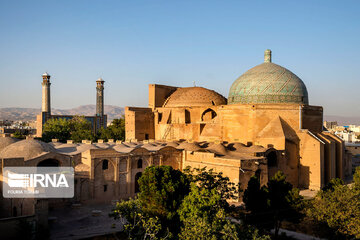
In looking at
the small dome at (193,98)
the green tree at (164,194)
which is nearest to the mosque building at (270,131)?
the small dome at (193,98)

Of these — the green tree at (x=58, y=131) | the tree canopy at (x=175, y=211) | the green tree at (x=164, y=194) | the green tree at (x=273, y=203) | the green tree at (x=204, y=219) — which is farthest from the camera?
→ the green tree at (x=58, y=131)

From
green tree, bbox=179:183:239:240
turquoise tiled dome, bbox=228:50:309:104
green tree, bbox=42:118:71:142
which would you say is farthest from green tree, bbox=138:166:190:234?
green tree, bbox=42:118:71:142

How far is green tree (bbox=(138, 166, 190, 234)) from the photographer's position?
12.6m

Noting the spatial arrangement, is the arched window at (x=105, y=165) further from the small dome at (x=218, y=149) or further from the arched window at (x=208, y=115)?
the arched window at (x=208, y=115)

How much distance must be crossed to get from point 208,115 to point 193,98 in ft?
10.9

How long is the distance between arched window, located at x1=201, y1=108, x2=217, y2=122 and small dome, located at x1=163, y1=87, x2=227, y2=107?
7.02ft

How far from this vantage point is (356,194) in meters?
13.4

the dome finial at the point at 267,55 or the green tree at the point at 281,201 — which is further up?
the dome finial at the point at 267,55

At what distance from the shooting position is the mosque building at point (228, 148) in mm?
18422

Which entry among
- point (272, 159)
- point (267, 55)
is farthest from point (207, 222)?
point (267, 55)

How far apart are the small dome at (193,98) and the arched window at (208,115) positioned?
214cm

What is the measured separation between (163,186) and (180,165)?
952cm

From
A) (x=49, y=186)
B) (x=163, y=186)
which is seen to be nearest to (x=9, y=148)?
(x=49, y=186)

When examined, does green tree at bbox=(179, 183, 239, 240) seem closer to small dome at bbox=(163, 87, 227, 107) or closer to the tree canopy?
the tree canopy
